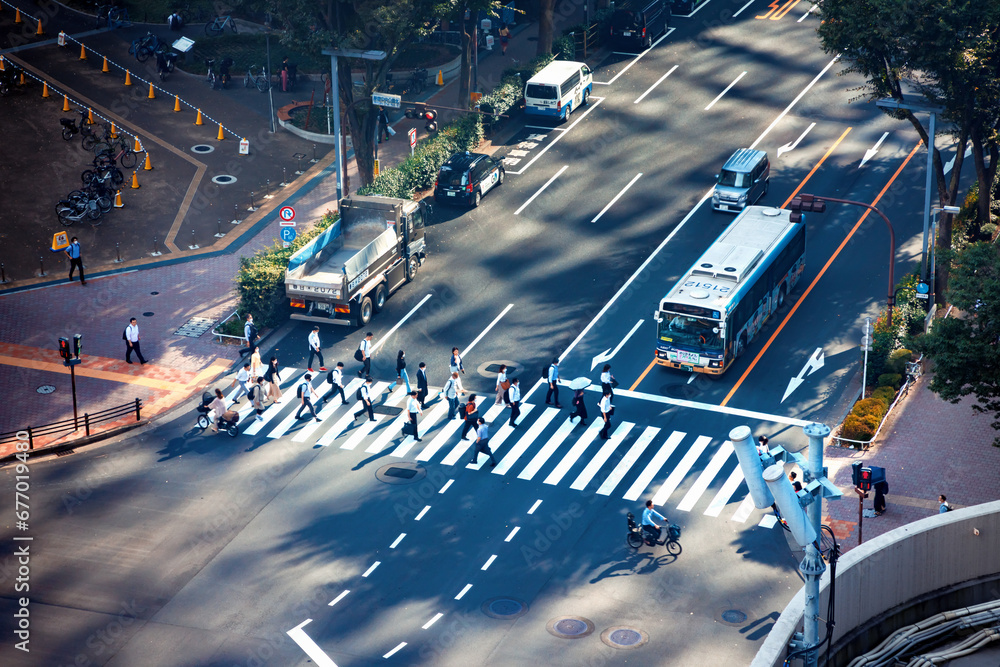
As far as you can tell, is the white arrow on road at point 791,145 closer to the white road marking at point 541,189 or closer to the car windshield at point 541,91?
the white road marking at point 541,189

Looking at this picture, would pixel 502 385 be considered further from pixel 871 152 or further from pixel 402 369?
pixel 871 152

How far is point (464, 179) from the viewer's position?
47.9 m

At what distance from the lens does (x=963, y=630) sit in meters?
22.2

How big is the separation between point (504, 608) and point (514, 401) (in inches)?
343

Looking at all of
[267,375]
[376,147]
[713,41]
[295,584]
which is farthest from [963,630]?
[713,41]

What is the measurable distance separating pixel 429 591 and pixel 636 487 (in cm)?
697

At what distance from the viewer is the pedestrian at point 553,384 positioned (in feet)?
119

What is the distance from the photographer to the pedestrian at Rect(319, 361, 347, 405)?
36.2m

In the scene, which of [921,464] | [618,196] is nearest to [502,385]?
[921,464]

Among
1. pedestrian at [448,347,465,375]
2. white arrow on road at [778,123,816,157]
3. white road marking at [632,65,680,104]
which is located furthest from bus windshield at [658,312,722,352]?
white road marking at [632,65,680,104]

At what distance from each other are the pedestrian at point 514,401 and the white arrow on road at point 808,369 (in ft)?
26.4

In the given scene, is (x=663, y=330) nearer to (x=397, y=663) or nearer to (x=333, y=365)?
(x=333, y=365)

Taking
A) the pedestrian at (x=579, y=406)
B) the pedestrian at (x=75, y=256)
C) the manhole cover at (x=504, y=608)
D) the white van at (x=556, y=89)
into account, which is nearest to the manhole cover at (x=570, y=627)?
the manhole cover at (x=504, y=608)

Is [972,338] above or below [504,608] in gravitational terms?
above
